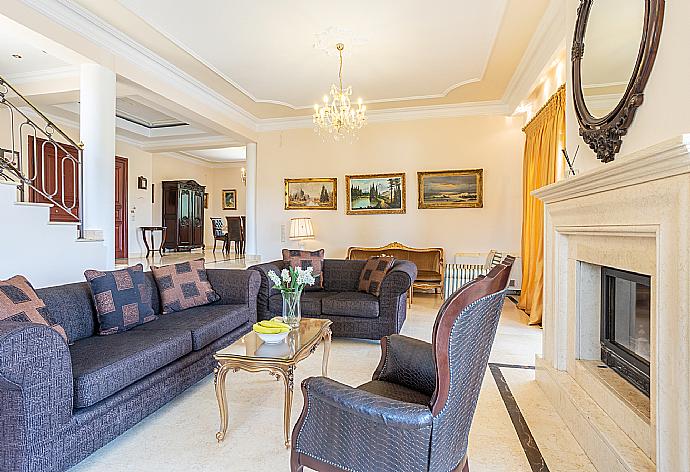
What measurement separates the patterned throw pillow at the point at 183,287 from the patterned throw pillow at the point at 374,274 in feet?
5.10

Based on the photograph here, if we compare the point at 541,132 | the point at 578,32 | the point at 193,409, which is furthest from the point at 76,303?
the point at 541,132

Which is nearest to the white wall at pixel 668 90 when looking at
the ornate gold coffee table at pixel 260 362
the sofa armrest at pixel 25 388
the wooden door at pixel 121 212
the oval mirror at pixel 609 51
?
the oval mirror at pixel 609 51

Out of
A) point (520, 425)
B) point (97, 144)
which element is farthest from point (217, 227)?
point (520, 425)

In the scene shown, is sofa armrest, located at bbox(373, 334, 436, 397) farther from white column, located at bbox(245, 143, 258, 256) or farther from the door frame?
the door frame

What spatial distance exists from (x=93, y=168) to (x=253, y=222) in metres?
3.84

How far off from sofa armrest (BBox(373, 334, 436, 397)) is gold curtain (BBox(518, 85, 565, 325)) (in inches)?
128

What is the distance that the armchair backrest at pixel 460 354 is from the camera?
4.32 feet

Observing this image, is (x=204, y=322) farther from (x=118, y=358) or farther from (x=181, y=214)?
(x=181, y=214)

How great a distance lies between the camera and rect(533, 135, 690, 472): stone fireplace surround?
Result: 57.9 inches

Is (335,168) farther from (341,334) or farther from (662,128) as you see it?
(662,128)

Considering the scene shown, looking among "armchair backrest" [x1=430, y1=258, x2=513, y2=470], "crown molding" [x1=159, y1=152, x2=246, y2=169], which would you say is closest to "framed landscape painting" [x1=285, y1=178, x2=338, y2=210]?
"crown molding" [x1=159, y1=152, x2=246, y2=169]

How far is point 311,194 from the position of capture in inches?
303

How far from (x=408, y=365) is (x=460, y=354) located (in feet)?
2.25

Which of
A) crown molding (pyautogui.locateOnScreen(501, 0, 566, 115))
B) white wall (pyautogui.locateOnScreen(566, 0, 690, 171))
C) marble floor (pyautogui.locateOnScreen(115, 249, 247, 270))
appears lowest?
marble floor (pyautogui.locateOnScreen(115, 249, 247, 270))
